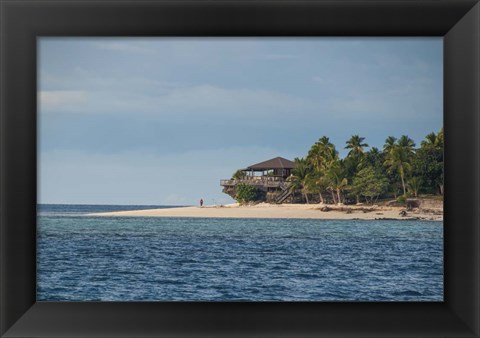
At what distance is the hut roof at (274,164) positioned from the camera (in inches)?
961

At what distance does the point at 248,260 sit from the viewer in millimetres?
17859

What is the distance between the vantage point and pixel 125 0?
48.4 inches

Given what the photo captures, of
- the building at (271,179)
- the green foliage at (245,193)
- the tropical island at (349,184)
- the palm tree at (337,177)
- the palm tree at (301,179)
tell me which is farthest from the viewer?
the building at (271,179)

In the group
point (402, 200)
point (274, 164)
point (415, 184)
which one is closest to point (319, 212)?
point (274, 164)

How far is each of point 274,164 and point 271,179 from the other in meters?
0.65

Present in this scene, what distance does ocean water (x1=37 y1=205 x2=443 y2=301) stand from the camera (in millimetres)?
16609

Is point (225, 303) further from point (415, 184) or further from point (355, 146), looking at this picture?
point (355, 146)

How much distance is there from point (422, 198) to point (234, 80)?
33.6ft

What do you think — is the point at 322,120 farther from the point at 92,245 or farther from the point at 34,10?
the point at 34,10

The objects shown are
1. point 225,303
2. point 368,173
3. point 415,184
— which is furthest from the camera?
point 368,173

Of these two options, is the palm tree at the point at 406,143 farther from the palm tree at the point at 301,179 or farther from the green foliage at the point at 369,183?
the palm tree at the point at 301,179

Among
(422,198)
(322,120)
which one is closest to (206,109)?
(322,120)

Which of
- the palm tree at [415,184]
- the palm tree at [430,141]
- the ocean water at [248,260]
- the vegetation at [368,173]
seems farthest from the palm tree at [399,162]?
the ocean water at [248,260]

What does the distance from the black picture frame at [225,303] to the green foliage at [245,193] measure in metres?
22.6
